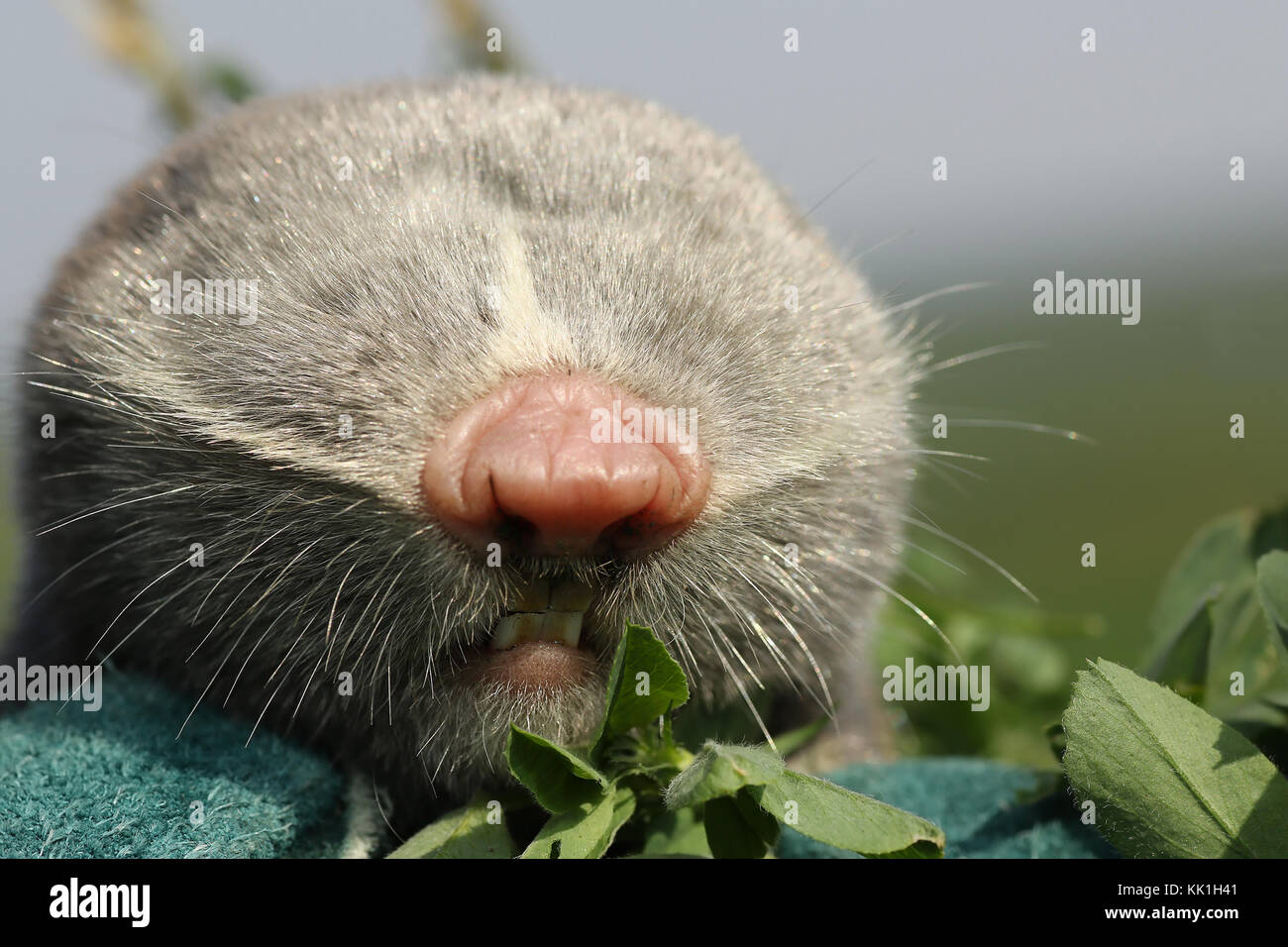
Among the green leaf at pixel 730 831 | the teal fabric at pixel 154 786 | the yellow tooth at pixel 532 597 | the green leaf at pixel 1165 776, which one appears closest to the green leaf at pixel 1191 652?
the green leaf at pixel 1165 776

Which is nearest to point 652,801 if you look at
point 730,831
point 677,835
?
point 677,835

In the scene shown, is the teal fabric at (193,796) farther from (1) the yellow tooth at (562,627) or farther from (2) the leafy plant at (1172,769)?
(1) the yellow tooth at (562,627)

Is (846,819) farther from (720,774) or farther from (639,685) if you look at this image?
(639,685)

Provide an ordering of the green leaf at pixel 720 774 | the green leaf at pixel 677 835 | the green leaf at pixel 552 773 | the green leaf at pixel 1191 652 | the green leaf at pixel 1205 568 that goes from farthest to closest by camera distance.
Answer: the green leaf at pixel 1205 568 < the green leaf at pixel 1191 652 < the green leaf at pixel 677 835 < the green leaf at pixel 552 773 < the green leaf at pixel 720 774

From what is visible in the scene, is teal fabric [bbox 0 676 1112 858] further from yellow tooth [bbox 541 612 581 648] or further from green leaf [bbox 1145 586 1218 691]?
yellow tooth [bbox 541 612 581 648]

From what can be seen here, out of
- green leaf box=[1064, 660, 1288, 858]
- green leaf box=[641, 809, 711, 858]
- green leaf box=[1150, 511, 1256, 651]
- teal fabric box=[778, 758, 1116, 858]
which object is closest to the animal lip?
green leaf box=[641, 809, 711, 858]
